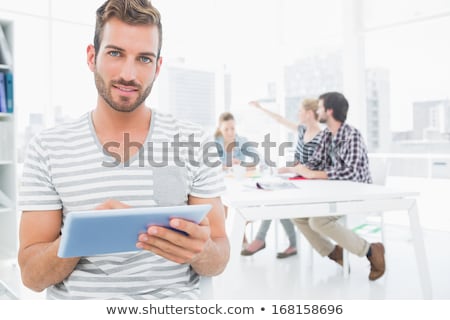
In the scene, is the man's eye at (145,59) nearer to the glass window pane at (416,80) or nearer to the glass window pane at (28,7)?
the glass window pane at (28,7)

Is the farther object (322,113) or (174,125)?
(322,113)

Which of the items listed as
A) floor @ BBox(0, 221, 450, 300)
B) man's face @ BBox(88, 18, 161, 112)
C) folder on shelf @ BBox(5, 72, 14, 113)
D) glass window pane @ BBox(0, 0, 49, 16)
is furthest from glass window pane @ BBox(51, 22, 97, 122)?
man's face @ BBox(88, 18, 161, 112)

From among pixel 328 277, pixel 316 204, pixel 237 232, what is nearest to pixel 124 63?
pixel 237 232

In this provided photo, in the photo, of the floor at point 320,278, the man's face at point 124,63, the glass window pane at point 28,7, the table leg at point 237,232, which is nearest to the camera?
the man's face at point 124,63

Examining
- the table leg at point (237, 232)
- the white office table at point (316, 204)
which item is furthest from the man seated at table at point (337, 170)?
the table leg at point (237, 232)

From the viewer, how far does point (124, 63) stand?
3.43ft

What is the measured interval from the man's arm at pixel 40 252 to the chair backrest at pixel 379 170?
231 centimetres

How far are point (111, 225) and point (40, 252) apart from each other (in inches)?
11.3

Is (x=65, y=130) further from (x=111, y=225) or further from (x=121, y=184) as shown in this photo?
(x=111, y=225)

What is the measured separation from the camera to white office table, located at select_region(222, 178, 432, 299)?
5.66 ft

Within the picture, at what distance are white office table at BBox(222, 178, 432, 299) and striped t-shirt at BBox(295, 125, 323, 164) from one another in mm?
858

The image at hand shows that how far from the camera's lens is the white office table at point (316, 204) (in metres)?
1.72

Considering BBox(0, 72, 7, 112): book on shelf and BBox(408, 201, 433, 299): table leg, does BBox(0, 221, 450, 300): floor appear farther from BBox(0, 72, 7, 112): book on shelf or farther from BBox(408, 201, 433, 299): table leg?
BBox(0, 72, 7, 112): book on shelf
